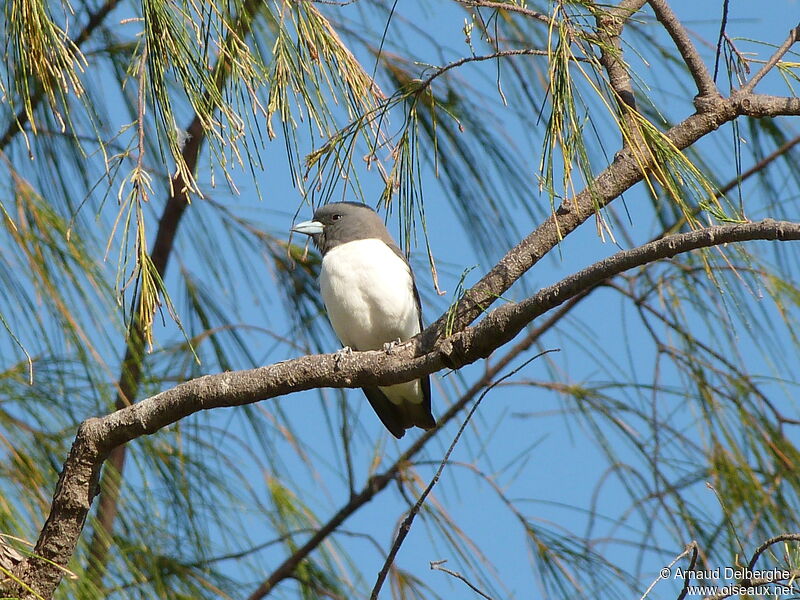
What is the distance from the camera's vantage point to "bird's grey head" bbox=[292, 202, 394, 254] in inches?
116

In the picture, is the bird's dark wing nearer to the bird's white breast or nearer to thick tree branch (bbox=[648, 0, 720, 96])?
the bird's white breast

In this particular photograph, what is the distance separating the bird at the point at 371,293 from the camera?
273 centimetres

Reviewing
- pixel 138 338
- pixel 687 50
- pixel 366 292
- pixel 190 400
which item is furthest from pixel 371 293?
pixel 687 50

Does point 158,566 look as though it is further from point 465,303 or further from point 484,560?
point 465,303

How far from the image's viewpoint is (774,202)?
2418 mm

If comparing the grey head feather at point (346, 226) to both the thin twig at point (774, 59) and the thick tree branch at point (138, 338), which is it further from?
the thin twig at point (774, 59)

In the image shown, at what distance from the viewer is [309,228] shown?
2.87 metres

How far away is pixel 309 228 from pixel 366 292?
0.84ft

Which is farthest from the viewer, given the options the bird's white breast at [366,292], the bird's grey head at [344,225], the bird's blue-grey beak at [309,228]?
the bird's grey head at [344,225]

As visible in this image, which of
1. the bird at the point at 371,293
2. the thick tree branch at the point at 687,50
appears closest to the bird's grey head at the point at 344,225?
the bird at the point at 371,293

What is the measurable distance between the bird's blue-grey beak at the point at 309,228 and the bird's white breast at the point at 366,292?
9cm

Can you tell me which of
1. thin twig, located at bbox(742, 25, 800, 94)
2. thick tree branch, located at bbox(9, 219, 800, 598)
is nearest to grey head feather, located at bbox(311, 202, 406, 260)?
thick tree branch, located at bbox(9, 219, 800, 598)

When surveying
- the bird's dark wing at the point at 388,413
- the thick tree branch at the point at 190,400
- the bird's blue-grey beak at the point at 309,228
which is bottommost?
the thick tree branch at the point at 190,400

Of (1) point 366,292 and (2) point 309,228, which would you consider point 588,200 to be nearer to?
(1) point 366,292
